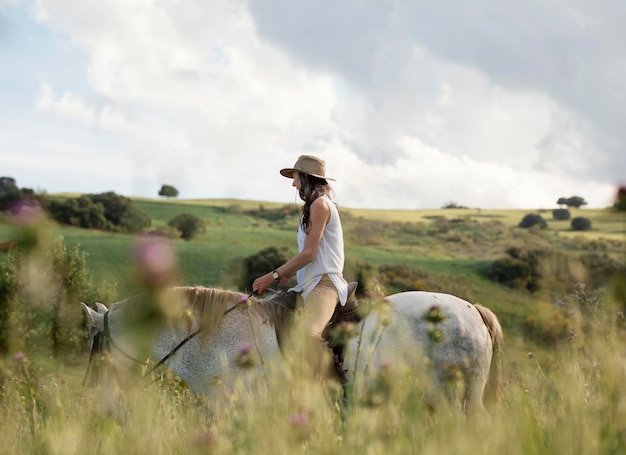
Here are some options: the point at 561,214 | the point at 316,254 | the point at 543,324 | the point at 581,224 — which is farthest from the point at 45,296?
the point at 561,214

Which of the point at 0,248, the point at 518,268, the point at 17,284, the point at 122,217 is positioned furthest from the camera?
the point at 122,217

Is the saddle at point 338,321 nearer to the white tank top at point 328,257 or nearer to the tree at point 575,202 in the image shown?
the white tank top at point 328,257

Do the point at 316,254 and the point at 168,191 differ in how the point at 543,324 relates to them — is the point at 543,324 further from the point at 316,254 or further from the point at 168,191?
the point at 168,191

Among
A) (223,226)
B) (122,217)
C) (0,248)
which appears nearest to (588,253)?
(223,226)

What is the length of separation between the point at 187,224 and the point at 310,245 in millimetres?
63192

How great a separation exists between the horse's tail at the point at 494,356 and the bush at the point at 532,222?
72.7m

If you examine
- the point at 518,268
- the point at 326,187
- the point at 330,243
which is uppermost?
the point at 326,187

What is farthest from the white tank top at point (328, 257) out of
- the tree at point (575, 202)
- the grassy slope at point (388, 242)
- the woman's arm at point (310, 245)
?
the tree at point (575, 202)

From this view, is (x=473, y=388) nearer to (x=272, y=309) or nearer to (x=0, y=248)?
(x=272, y=309)

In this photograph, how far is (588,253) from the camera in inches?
2419

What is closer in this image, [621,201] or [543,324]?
[621,201]

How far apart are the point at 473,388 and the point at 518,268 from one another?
48.9 m

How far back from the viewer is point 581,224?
246 feet

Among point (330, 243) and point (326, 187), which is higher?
point (326, 187)
